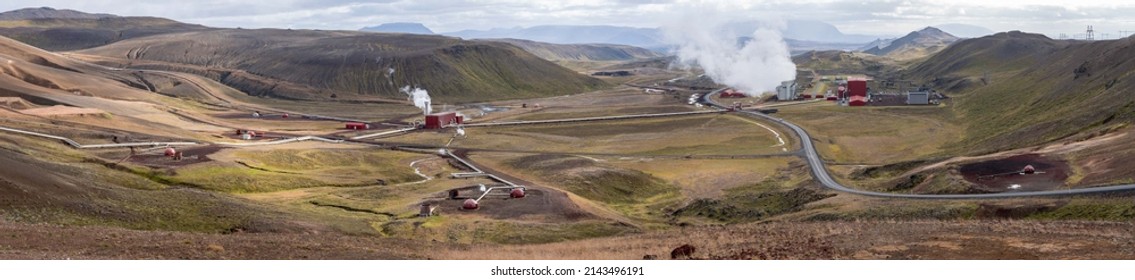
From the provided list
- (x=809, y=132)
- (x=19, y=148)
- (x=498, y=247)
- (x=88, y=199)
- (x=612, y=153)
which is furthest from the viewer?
(x=809, y=132)

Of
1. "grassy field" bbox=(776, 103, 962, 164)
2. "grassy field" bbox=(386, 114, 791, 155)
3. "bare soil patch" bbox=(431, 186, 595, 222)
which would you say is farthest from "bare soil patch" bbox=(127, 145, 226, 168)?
"grassy field" bbox=(776, 103, 962, 164)

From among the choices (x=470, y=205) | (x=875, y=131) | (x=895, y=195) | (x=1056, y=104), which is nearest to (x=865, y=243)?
(x=895, y=195)

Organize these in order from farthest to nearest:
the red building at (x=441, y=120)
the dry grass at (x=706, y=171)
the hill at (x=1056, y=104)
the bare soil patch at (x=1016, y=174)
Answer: the red building at (x=441, y=120), the hill at (x=1056, y=104), the dry grass at (x=706, y=171), the bare soil patch at (x=1016, y=174)

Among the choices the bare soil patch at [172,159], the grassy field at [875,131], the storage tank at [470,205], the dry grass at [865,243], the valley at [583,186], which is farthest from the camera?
the grassy field at [875,131]

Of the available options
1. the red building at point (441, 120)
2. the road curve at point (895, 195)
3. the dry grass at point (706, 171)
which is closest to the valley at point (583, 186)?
the road curve at point (895, 195)

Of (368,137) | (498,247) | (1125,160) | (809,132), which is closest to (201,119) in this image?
(368,137)

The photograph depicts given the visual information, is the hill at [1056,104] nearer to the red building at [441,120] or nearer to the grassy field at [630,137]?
the grassy field at [630,137]

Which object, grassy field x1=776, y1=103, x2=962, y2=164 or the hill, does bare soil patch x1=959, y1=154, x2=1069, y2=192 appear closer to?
the hill

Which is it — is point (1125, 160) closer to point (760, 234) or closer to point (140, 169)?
point (760, 234)
